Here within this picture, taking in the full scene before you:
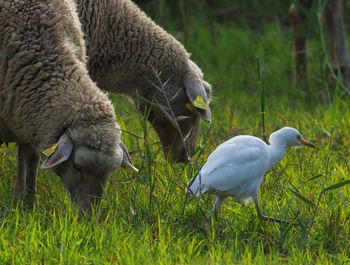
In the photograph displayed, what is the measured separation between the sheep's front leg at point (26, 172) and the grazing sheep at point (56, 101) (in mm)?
125

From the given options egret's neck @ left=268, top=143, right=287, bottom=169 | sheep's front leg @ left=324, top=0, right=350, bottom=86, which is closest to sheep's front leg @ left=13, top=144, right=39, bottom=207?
egret's neck @ left=268, top=143, right=287, bottom=169

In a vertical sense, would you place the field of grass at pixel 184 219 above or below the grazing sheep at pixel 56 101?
below

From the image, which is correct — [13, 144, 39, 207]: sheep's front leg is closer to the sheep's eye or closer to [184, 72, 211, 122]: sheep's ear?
the sheep's eye

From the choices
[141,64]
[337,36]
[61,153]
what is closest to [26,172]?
[61,153]

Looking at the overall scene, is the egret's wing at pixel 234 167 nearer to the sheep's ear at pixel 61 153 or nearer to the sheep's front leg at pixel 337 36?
the sheep's ear at pixel 61 153

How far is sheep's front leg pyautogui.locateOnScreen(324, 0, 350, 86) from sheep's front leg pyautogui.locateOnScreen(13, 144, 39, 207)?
11.9 feet

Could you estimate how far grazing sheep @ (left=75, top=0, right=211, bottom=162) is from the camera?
5.73m

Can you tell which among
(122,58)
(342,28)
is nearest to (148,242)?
(122,58)

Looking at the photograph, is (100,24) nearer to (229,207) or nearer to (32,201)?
(32,201)

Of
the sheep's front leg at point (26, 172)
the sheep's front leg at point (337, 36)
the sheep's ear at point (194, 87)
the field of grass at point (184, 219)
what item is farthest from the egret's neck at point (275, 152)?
the sheep's front leg at point (337, 36)

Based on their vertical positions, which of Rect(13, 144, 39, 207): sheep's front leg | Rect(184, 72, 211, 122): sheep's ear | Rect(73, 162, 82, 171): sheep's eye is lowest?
Rect(13, 144, 39, 207): sheep's front leg

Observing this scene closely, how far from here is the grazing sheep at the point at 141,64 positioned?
5.73 meters

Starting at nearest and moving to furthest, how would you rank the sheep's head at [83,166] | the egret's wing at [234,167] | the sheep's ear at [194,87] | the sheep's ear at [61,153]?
1. the egret's wing at [234,167]
2. the sheep's ear at [61,153]
3. the sheep's head at [83,166]
4. the sheep's ear at [194,87]

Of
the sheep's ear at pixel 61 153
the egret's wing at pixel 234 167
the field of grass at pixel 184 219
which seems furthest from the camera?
the sheep's ear at pixel 61 153
